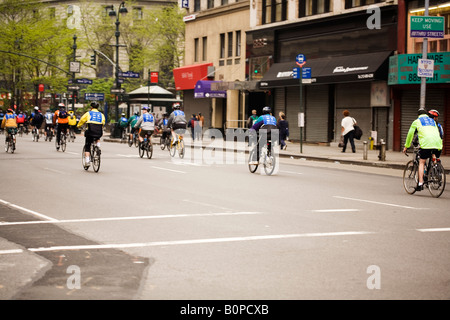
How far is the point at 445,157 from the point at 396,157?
2.31 metres

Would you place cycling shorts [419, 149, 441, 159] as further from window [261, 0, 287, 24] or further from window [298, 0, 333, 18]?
window [261, 0, 287, 24]

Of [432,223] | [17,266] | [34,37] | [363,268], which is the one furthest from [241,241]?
[34,37]

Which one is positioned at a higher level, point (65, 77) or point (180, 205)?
point (65, 77)

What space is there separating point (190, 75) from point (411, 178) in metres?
40.3

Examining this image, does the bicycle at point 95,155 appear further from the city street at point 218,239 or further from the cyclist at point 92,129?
the city street at point 218,239

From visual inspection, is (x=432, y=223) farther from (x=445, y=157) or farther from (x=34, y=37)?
(x=34, y=37)

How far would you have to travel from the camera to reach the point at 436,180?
1650 centimetres

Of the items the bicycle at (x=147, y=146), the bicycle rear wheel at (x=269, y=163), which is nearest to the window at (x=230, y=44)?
the bicycle at (x=147, y=146)

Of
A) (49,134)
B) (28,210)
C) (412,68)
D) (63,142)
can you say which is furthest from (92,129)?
(49,134)

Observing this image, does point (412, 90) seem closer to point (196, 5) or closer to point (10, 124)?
point (10, 124)

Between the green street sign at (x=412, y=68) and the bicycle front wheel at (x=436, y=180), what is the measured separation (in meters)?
14.9

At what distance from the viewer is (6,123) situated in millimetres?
30297

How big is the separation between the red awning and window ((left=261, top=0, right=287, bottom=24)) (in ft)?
28.8

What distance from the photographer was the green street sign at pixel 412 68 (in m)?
30.6
